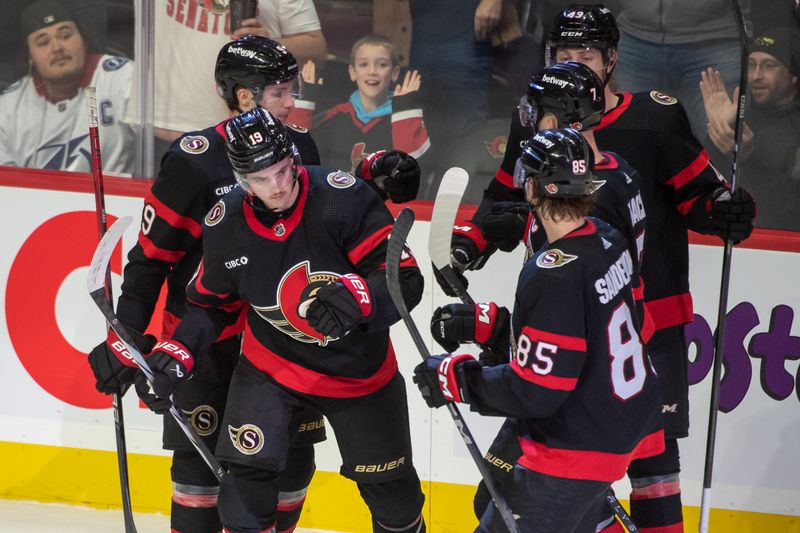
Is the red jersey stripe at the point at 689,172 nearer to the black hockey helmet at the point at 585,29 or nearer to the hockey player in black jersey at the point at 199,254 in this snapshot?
the black hockey helmet at the point at 585,29

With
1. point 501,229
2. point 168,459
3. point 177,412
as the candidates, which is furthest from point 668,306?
point 168,459

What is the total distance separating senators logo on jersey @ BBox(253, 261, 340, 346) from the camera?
2.65m

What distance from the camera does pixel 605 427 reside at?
236 cm

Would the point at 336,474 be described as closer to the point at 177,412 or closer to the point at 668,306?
the point at 177,412

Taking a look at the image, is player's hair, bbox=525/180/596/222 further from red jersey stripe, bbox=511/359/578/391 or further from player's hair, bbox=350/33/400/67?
player's hair, bbox=350/33/400/67

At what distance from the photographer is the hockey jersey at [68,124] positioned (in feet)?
13.4

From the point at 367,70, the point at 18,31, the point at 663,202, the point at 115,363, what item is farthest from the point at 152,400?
the point at 18,31

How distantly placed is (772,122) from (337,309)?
6.25 ft

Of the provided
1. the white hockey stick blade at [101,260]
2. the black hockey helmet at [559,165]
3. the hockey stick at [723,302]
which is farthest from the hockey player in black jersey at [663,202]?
the white hockey stick blade at [101,260]

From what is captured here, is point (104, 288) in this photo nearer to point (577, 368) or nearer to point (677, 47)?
point (577, 368)

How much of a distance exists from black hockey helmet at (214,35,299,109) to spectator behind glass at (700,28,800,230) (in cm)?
162

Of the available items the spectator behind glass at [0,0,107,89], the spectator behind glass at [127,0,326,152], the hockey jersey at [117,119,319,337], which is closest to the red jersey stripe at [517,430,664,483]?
the hockey jersey at [117,119,319,337]

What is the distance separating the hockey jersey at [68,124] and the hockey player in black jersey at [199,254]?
4.01 feet

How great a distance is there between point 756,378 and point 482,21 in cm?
152
